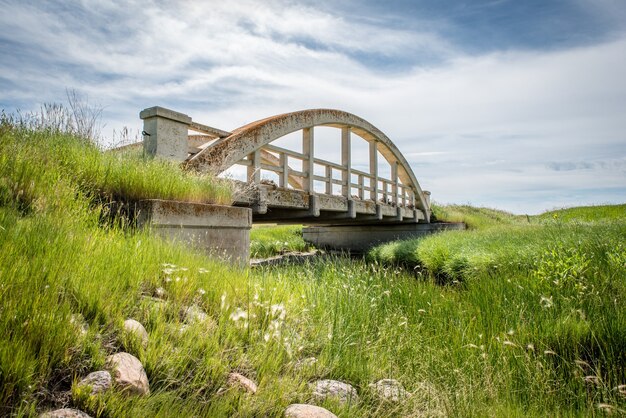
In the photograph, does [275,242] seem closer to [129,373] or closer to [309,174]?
[309,174]

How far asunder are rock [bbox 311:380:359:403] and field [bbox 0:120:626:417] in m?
0.06

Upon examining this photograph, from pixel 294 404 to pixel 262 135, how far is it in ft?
25.6

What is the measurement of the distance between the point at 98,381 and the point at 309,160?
394 inches

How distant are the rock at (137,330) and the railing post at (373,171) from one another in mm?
14112

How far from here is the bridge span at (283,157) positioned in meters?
7.68

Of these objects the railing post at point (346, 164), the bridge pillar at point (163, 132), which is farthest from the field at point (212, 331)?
the railing post at point (346, 164)

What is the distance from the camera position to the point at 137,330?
259 cm

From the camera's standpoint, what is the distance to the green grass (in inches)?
726

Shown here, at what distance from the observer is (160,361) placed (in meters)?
2.50

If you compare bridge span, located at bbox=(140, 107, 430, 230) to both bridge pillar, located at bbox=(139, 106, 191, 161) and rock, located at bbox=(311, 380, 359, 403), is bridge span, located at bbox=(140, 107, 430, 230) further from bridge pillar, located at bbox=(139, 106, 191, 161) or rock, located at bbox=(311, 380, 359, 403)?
rock, located at bbox=(311, 380, 359, 403)

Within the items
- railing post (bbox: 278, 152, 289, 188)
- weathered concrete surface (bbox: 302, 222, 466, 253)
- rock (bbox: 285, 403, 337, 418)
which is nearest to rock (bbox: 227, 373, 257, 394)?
rock (bbox: 285, 403, 337, 418)

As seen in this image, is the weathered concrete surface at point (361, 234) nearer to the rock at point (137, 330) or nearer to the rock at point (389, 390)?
the rock at point (389, 390)

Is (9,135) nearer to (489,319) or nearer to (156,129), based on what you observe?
(156,129)

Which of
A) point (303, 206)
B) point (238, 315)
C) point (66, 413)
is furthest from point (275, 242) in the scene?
point (66, 413)
